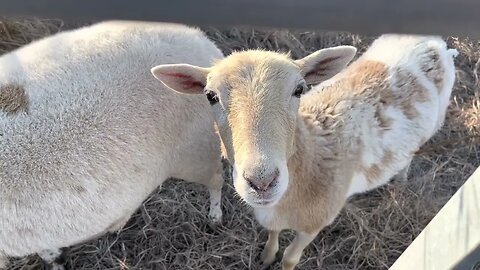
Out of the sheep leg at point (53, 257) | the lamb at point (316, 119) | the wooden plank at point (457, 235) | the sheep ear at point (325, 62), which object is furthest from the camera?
the sheep leg at point (53, 257)

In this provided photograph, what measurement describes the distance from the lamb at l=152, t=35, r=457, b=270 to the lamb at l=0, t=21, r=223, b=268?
1.75 ft

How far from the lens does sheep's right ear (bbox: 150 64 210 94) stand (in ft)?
8.85

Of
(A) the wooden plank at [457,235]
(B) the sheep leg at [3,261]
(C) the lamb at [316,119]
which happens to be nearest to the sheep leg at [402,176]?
(C) the lamb at [316,119]

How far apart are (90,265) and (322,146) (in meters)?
1.83

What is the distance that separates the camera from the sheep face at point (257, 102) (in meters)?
2.28

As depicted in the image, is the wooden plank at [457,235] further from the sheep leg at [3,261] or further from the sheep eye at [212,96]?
the sheep leg at [3,261]

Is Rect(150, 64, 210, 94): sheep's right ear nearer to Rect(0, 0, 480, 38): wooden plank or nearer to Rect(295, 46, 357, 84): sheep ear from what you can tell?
Rect(295, 46, 357, 84): sheep ear

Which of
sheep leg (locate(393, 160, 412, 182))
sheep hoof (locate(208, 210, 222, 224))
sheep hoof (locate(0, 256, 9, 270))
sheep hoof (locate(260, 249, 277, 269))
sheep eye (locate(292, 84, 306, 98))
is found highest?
sheep eye (locate(292, 84, 306, 98))

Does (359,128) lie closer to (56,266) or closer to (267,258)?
(267,258)

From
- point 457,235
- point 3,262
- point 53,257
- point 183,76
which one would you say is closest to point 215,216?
point 53,257

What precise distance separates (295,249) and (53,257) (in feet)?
4.97

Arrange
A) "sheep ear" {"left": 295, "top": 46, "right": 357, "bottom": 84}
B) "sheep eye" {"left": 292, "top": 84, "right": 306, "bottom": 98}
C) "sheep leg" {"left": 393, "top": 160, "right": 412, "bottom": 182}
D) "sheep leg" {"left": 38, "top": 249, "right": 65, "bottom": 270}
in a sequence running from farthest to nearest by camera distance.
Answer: "sheep leg" {"left": 393, "top": 160, "right": 412, "bottom": 182} → "sheep leg" {"left": 38, "top": 249, "right": 65, "bottom": 270} → "sheep ear" {"left": 295, "top": 46, "right": 357, "bottom": 84} → "sheep eye" {"left": 292, "top": 84, "right": 306, "bottom": 98}

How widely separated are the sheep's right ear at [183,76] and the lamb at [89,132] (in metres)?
0.36

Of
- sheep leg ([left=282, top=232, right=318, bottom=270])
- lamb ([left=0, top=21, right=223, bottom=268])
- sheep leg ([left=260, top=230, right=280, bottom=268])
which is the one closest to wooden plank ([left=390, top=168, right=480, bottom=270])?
sheep leg ([left=282, top=232, right=318, bottom=270])
